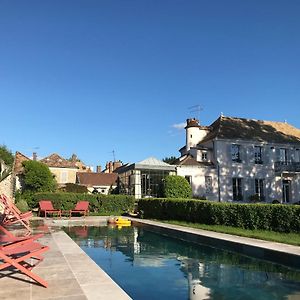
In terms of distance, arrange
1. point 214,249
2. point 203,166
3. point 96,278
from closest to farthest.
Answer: point 96,278 < point 214,249 < point 203,166

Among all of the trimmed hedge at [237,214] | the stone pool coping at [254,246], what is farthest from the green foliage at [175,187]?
the stone pool coping at [254,246]

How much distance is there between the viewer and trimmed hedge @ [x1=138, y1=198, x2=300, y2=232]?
12719 millimetres

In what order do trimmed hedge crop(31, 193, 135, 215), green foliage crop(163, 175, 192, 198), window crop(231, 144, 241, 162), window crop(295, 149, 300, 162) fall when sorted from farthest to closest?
window crop(295, 149, 300, 162) < window crop(231, 144, 241, 162) < green foliage crop(163, 175, 192, 198) < trimmed hedge crop(31, 193, 135, 215)

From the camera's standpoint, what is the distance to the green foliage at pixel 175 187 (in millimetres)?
29906

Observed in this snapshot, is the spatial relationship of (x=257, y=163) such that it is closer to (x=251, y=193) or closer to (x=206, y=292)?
(x=251, y=193)

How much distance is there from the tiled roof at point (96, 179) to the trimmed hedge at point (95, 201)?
17.8 m

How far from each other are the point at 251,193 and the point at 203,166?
5348 millimetres

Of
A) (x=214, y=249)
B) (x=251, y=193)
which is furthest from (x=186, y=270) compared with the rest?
(x=251, y=193)

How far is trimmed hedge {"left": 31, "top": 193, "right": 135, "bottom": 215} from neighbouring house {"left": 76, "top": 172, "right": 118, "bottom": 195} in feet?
53.7

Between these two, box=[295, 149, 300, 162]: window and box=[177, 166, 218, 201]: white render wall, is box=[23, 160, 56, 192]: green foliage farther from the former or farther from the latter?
box=[295, 149, 300, 162]: window

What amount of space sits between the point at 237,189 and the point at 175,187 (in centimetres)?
706

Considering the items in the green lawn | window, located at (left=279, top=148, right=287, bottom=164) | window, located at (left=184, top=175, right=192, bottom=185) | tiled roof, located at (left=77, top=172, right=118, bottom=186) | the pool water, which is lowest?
the pool water

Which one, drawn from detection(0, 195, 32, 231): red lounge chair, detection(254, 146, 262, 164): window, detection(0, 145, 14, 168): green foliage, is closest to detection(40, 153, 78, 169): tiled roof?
detection(0, 145, 14, 168): green foliage

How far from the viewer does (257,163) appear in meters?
34.8
